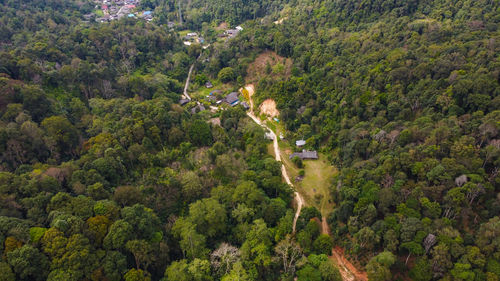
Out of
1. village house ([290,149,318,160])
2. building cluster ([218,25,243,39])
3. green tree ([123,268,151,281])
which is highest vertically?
green tree ([123,268,151,281])

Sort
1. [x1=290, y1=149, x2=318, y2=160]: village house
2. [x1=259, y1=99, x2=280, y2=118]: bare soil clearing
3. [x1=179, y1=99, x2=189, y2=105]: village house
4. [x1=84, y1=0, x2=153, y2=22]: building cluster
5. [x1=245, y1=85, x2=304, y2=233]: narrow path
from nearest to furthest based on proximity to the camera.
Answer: [x1=245, y1=85, x2=304, y2=233]: narrow path < [x1=290, y1=149, x2=318, y2=160]: village house < [x1=259, y1=99, x2=280, y2=118]: bare soil clearing < [x1=179, y1=99, x2=189, y2=105]: village house < [x1=84, y1=0, x2=153, y2=22]: building cluster

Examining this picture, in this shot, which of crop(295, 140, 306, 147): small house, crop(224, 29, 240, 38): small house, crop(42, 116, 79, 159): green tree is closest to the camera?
crop(42, 116, 79, 159): green tree

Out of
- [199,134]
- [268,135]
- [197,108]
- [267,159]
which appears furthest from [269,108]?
[267,159]

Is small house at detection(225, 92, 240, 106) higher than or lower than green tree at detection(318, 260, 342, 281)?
lower

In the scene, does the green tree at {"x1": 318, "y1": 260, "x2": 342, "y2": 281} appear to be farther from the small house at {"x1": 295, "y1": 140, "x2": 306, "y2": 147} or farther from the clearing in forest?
the clearing in forest

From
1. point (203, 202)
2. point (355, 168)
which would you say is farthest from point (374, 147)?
point (203, 202)

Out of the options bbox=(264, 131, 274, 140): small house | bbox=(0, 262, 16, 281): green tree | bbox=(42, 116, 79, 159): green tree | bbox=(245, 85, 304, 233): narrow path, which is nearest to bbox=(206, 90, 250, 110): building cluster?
bbox=(245, 85, 304, 233): narrow path

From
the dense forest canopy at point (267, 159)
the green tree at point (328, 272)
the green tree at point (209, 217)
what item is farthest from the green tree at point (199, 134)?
the green tree at point (328, 272)

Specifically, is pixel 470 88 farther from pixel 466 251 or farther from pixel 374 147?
pixel 466 251
